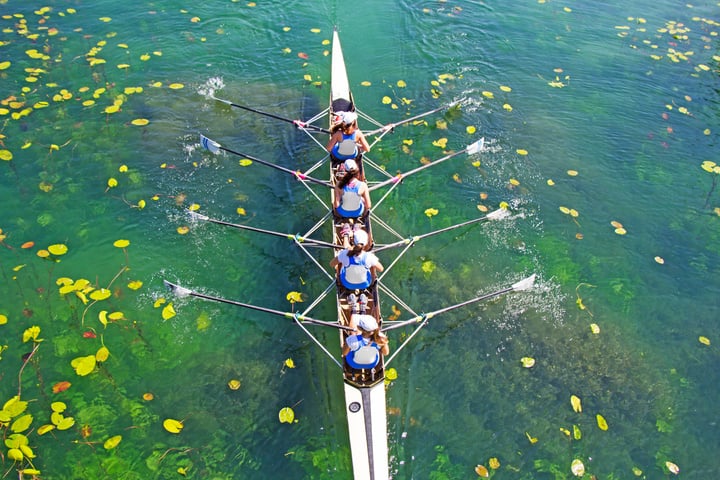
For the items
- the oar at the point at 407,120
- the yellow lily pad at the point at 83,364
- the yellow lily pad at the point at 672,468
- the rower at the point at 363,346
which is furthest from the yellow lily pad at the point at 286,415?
the oar at the point at 407,120

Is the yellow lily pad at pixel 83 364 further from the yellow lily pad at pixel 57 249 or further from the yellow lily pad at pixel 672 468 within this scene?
the yellow lily pad at pixel 672 468

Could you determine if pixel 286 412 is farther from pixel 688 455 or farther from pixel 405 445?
pixel 688 455

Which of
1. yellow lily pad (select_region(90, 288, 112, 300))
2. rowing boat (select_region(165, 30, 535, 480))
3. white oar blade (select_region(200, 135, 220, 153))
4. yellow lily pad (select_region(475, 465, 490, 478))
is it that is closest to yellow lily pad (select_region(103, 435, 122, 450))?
rowing boat (select_region(165, 30, 535, 480))

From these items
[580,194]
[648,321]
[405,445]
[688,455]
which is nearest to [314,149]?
[580,194]

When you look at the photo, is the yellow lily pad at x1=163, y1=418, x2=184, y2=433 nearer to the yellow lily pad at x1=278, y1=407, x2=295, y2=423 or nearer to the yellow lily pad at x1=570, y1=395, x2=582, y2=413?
the yellow lily pad at x1=278, y1=407, x2=295, y2=423

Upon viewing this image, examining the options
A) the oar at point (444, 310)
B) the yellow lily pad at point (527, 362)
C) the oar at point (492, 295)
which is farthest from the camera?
the yellow lily pad at point (527, 362)

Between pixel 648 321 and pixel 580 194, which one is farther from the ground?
pixel 580 194

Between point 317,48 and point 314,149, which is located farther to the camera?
point 317,48

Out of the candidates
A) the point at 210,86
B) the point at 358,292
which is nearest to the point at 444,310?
the point at 358,292

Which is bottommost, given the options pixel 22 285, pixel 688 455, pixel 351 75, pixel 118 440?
pixel 688 455
